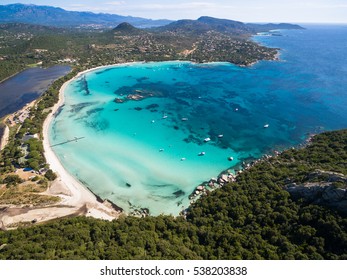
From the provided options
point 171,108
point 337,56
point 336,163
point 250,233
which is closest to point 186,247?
point 250,233

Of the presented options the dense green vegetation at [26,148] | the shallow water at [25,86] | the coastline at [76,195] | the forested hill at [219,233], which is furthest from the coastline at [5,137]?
the forested hill at [219,233]

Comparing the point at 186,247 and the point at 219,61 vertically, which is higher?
the point at 219,61

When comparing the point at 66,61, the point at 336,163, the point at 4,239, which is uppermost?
the point at 66,61

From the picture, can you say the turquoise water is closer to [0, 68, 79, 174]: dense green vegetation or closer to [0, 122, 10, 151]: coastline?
[0, 68, 79, 174]: dense green vegetation

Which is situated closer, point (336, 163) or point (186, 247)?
point (186, 247)

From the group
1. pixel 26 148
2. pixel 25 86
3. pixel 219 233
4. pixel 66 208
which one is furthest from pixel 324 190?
pixel 25 86

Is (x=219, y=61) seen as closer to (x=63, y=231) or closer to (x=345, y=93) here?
(x=345, y=93)

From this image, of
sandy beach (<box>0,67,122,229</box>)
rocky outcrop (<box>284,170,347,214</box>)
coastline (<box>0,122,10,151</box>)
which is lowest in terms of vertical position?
sandy beach (<box>0,67,122,229</box>)

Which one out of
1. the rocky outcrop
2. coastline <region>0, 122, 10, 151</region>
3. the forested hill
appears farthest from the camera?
coastline <region>0, 122, 10, 151</region>

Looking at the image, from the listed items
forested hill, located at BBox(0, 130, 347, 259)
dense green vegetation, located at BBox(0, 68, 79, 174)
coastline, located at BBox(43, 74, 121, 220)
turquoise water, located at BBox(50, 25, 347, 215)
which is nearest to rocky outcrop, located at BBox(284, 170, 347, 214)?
forested hill, located at BBox(0, 130, 347, 259)
